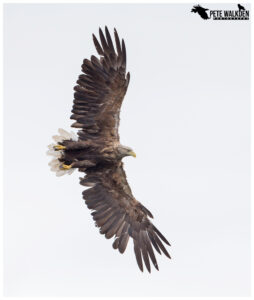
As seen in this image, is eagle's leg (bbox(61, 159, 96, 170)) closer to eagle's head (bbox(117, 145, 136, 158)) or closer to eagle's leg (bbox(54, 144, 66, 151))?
eagle's leg (bbox(54, 144, 66, 151))

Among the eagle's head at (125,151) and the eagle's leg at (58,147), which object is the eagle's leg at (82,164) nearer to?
the eagle's leg at (58,147)

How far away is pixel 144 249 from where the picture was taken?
21.6m

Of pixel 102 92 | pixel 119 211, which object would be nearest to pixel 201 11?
pixel 102 92

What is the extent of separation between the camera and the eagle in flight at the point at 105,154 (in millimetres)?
21250

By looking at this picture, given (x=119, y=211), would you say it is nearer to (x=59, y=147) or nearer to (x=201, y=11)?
(x=59, y=147)

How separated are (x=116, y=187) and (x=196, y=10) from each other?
16.2 ft

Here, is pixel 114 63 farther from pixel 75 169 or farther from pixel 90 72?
pixel 75 169

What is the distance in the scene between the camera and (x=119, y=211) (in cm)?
2219

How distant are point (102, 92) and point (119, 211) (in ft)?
9.22

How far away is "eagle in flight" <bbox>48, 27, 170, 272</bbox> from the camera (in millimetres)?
21250

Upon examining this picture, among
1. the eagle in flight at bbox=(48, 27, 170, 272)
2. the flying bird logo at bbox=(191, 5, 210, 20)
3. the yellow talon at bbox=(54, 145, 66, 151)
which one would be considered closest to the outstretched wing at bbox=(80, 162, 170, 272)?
the eagle in flight at bbox=(48, 27, 170, 272)

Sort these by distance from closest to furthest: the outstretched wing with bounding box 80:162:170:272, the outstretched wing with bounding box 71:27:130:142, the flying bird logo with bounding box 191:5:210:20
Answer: the outstretched wing with bounding box 71:27:130:142
the outstretched wing with bounding box 80:162:170:272
the flying bird logo with bounding box 191:5:210:20

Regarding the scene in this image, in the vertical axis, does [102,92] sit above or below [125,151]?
above

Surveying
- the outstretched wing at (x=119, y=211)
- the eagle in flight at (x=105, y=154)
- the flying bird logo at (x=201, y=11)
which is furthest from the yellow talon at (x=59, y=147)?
the flying bird logo at (x=201, y=11)
